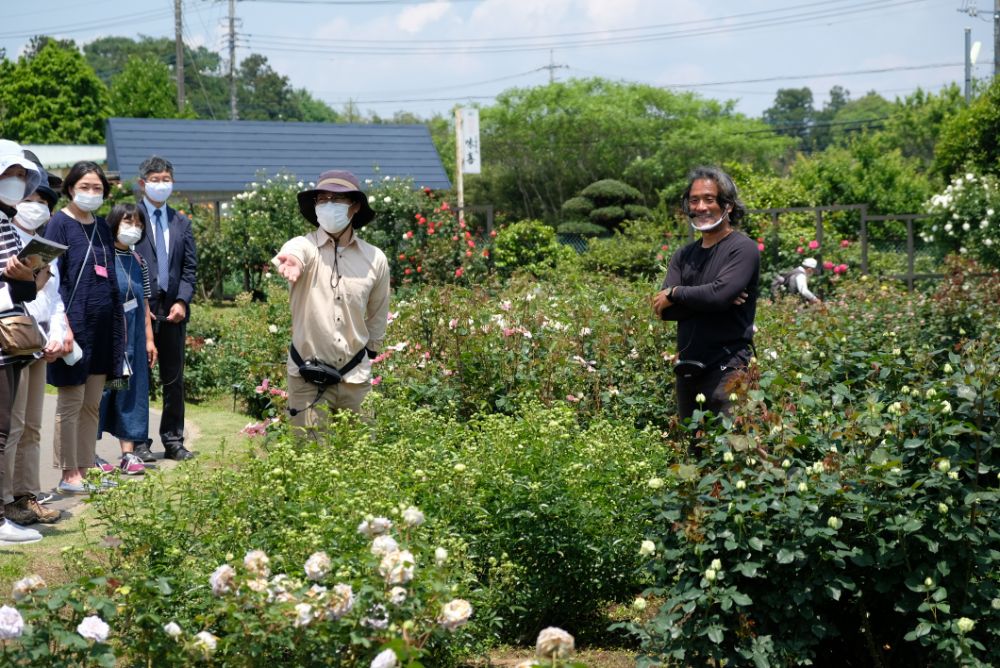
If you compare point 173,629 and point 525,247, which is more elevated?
point 525,247

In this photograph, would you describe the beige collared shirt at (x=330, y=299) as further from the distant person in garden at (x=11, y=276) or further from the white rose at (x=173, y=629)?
the white rose at (x=173, y=629)

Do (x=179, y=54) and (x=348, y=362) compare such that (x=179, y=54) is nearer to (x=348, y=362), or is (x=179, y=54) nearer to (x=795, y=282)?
(x=795, y=282)

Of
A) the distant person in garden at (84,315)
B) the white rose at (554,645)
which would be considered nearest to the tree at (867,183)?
the distant person in garden at (84,315)

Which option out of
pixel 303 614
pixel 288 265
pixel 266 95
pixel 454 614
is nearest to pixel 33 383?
pixel 288 265

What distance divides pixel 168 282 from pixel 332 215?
99.4 inches

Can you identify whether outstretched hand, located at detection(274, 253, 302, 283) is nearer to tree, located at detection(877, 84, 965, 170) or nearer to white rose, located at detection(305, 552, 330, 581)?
white rose, located at detection(305, 552, 330, 581)

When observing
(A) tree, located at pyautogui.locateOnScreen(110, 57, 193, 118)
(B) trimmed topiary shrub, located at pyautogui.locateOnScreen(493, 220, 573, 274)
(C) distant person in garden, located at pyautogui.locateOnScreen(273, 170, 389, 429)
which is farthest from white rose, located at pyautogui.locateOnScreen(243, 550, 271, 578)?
(A) tree, located at pyautogui.locateOnScreen(110, 57, 193, 118)

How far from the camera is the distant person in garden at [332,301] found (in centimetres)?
516

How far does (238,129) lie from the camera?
29781mm

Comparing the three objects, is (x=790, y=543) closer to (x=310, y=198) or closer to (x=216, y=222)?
(x=310, y=198)

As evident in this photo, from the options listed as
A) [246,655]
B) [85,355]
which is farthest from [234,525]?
[85,355]

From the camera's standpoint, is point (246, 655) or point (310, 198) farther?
point (310, 198)

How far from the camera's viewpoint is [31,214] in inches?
209

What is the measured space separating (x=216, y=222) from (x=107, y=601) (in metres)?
16.0
